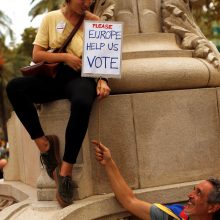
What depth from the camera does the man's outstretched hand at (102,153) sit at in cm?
456

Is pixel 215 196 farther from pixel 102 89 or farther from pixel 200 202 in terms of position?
pixel 102 89

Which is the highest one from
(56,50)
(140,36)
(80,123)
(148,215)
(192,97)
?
(140,36)

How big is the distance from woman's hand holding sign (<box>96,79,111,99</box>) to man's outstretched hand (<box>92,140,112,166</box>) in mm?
413

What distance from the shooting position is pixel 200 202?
374cm

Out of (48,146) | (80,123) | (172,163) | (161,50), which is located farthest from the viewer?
(161,50)

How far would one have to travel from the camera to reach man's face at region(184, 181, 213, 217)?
373cm

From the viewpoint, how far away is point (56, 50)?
4.78 metres

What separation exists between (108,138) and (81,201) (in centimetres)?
67

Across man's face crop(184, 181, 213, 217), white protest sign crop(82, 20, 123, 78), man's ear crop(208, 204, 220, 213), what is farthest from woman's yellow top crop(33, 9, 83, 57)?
man's ear crop(208, 204, 220, 213)

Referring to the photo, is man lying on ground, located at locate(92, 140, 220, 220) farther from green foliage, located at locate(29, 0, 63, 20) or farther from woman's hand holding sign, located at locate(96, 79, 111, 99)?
green foliage, located at locate(29, 0, 63, 20)

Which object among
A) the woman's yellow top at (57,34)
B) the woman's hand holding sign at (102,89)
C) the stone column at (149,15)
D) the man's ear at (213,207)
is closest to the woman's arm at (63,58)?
the woman's yellow top at (57,34)

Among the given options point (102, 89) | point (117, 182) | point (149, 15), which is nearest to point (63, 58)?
point (102, 89)

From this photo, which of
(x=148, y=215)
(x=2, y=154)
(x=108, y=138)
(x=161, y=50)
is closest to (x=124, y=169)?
(x=108, y=138)

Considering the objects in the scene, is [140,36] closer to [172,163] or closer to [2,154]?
[172,163]
